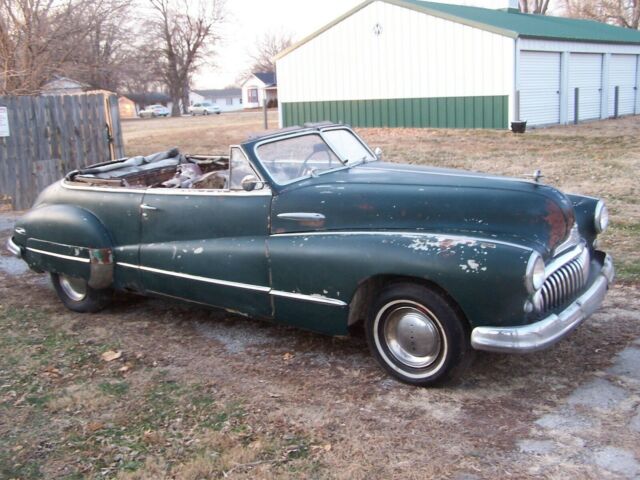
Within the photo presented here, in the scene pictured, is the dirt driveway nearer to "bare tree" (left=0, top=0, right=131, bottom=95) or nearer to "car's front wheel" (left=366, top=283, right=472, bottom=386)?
"car's front wheel" (left=366, top=283, right=472, bottom=386)

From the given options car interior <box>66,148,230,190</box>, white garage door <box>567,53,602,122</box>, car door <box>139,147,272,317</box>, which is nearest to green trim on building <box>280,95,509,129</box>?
white garage door <box>567,53,602,122</box>

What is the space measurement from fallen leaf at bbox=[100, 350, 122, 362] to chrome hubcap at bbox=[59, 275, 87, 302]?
108 cm

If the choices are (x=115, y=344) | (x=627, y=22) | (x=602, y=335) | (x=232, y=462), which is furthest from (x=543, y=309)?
(x=627, y=22)

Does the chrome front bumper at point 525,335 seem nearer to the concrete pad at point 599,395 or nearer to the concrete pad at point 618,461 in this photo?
the concrete pad at point 599,395

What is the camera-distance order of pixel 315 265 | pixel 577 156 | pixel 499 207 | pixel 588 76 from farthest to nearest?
pixel 588 76 < pixel 577 156 < pixel 315 265 < pixel 499 207

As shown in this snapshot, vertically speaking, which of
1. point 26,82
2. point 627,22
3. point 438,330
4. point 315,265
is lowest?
point 438,330

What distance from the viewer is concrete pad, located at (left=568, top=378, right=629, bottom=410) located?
12.4 feet

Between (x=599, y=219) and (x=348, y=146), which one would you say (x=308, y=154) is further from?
(x=599, y=219)

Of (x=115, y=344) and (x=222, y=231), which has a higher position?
(x=222, y=231)

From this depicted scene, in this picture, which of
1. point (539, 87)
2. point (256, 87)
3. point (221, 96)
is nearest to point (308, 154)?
point (539, 87)

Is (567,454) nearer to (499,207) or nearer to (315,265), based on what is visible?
(499,207)

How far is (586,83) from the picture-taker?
79.8ft

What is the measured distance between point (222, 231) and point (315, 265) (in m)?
0.89

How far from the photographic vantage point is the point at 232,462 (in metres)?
3.34
